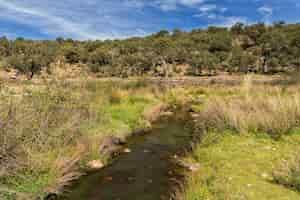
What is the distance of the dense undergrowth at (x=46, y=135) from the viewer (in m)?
3.95

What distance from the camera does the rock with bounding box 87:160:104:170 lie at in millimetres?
5547

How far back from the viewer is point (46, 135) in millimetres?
4863

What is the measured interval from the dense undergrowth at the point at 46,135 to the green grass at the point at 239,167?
2.18 meters

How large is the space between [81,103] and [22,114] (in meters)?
2.69

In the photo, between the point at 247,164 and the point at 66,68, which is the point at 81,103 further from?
the point at 247,164

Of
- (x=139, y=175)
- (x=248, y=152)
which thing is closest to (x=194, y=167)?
(x=139, y=175)

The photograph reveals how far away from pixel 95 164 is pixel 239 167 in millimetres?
2904

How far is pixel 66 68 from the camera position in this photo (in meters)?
7.64

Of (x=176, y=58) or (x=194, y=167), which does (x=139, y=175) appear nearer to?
(x=194, y=167)

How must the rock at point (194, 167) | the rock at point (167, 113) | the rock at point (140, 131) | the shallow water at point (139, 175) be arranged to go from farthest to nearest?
the rock at point (167, 113) < the rock at point (140, 131) < the rock at point (194, 167) < the shallow water at point (139, 175)

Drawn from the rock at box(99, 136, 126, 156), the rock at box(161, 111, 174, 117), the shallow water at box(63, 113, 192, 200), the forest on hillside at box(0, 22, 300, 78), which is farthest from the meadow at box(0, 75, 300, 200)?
the forest on hillside at box(0, 22, 300, 78)

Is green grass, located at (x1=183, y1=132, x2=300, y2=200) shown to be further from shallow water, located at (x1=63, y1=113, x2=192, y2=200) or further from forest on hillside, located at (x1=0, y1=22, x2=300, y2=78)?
forest on hillside, located at (x1=0, y1=22, x2=300, y2=78)

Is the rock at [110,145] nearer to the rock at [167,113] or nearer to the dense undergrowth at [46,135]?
the dense undergrowth at [46,135]

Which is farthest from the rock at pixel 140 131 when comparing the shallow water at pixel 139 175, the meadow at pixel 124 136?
the shallow water at pixel 139 175
